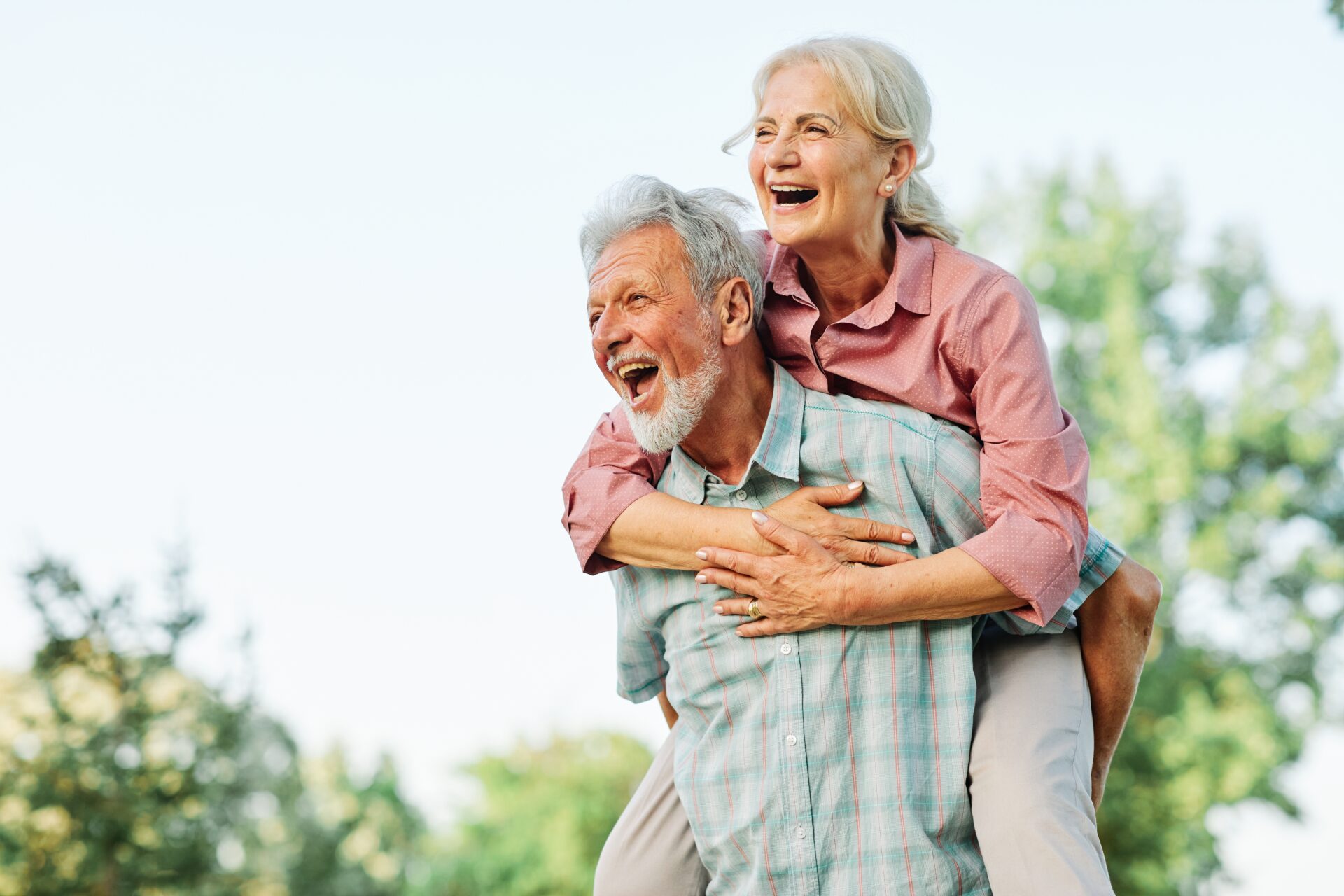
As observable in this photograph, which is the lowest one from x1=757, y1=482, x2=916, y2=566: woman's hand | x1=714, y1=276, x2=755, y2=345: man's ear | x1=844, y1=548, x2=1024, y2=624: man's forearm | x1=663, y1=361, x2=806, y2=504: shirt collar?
x1=844, y1=548, x2=1024, y2=624: man's forearm

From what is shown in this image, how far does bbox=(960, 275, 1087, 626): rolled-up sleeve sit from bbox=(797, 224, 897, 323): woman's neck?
28cm

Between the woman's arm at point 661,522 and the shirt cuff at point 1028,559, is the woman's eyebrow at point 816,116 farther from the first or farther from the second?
the shirt cuff at point 1028,559

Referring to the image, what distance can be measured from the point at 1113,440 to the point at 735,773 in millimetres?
17956

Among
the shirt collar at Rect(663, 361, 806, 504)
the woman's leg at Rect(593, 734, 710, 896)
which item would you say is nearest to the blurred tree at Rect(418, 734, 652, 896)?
the woman's leg at Rect(593, 734, 710, 896)

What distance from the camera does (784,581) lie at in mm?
3037

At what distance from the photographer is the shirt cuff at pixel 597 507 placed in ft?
10.7

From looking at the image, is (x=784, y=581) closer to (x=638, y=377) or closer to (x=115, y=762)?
(x=638, y=377)

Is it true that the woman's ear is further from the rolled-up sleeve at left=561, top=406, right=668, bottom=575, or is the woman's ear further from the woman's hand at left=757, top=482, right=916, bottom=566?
the rolled-up sleeve at left=561, top=406, right=668, bottom=575

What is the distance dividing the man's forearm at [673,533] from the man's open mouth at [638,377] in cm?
25

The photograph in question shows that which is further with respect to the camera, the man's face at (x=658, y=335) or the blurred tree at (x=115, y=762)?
the blurred tree at (x=115, y=762)

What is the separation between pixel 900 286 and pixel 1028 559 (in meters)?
0.68

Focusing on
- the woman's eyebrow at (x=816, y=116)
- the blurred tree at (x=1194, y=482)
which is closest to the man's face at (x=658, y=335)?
the woman's eyebrow at (x=816, y=116)

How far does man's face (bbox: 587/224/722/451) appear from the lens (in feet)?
10.3

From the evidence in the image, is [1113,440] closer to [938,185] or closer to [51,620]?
[51,620]
